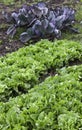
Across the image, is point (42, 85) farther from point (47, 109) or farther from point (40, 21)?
point (40, 21)

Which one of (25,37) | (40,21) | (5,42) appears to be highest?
(40,21)

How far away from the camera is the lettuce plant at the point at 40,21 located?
24.0 ft

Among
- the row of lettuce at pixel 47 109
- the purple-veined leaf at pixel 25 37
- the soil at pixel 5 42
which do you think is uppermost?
the row of lettuce at pixel 47 109

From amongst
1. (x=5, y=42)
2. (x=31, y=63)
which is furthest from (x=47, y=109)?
(x=5, y=42)

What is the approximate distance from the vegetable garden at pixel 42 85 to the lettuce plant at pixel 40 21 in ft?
0.45

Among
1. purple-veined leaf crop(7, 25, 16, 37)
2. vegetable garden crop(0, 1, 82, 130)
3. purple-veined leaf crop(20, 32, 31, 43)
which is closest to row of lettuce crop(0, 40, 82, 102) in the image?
vegetable garden crop(0, 1, 82, 130)

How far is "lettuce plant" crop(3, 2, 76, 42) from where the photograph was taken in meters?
7.31

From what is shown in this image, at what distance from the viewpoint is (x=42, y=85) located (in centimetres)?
530

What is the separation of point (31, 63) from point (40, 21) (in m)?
1.59

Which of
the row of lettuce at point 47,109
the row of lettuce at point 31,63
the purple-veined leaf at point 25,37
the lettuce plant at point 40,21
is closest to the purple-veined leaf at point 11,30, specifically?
the lettuce plant at point 40,21

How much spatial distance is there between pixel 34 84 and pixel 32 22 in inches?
84.9

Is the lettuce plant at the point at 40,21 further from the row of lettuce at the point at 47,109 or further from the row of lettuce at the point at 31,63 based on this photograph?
the row of lettuce at the point at 47,109

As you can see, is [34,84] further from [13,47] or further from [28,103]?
[13,47]

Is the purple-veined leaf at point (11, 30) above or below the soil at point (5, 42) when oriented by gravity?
above
